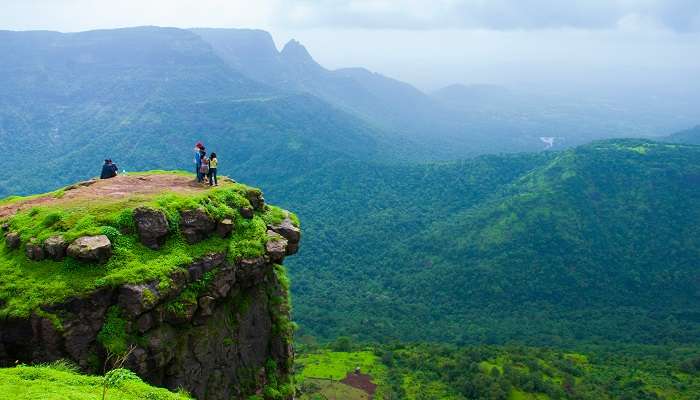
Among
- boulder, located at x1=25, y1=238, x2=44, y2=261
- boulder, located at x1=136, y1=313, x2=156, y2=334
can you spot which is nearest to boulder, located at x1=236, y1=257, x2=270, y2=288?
boulder, located at x1=136, y1=313, x2=156, y2=334

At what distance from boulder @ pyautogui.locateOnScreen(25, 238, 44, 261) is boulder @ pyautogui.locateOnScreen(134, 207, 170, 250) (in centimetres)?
300

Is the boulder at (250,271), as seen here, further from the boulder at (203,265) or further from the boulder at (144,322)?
the boulder at (144,322)

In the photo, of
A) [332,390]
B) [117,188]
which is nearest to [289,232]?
[117,188]

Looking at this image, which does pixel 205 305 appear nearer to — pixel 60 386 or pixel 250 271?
pixel 250 271

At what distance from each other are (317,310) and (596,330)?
5533 cm

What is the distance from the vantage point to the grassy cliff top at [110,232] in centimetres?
1525

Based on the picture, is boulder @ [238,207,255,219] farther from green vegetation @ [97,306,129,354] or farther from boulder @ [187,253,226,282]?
green vegetation @ [97,306,129,354]

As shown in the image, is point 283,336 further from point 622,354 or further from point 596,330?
point 596,330

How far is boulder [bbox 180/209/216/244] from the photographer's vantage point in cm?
1838

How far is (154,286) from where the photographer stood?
1599 centimetres

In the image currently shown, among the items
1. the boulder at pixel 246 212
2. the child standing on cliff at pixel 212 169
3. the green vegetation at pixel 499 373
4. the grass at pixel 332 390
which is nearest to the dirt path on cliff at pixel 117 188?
the child standing on cliff at pixel 212 169

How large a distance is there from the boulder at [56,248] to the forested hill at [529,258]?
269 ft

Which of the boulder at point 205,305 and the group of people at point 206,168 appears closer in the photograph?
the boulder at point 205,305

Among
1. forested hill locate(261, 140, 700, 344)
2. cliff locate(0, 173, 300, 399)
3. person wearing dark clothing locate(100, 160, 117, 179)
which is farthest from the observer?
forested hill locate(261, 140, 700, 344)
